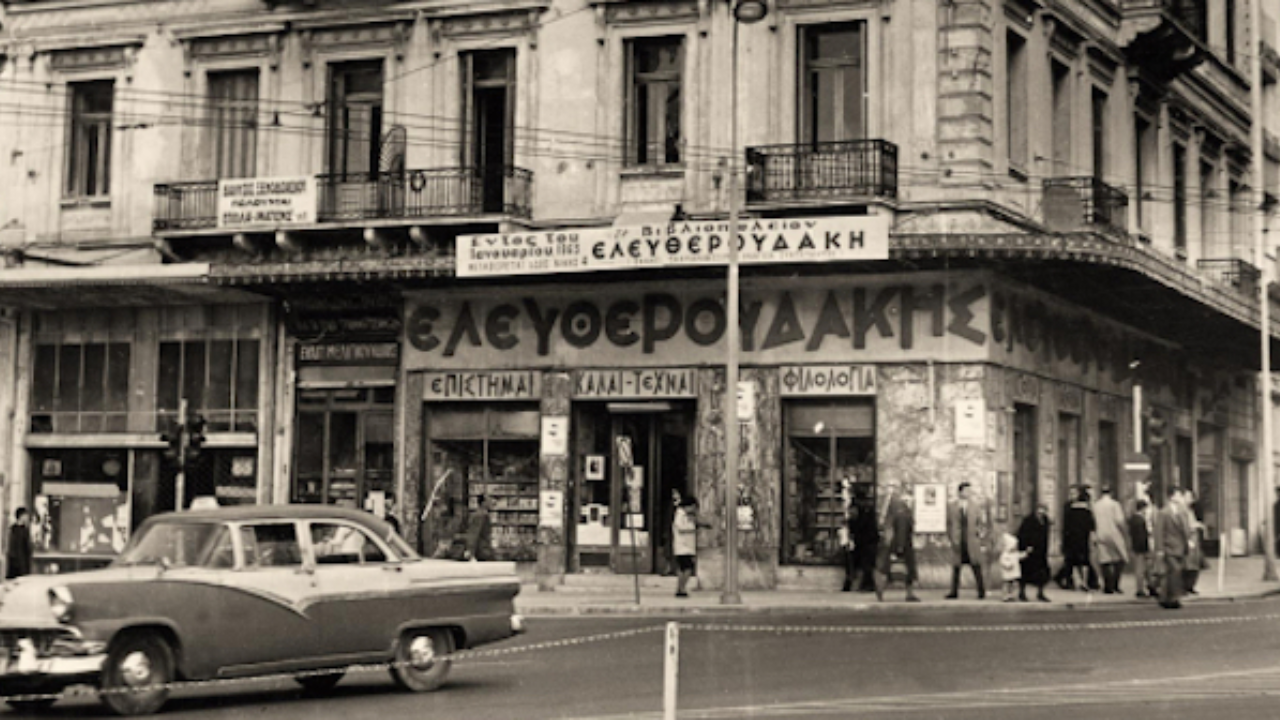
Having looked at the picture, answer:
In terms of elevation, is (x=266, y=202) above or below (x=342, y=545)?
above

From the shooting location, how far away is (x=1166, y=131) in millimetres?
38156

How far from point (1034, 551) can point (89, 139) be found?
1963 centimetres

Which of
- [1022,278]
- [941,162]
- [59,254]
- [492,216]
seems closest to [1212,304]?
[1022,278]

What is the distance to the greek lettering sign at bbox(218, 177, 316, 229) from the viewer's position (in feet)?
104

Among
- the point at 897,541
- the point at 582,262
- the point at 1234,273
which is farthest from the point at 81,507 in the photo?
the point at 1234,273

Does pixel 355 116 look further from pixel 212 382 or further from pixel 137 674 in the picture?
pixel 137 674

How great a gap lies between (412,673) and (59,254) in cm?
2140

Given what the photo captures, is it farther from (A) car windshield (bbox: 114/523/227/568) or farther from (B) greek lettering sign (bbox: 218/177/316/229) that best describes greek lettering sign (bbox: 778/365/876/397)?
(A) car windshield (bbox: 114/523/227/568)

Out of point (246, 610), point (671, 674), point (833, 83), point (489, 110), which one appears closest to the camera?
point (671, 674)

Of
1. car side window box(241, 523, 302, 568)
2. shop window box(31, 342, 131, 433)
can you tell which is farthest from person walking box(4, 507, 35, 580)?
car side window box(241, 523, 302, 568)

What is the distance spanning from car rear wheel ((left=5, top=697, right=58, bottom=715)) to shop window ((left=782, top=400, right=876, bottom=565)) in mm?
16710

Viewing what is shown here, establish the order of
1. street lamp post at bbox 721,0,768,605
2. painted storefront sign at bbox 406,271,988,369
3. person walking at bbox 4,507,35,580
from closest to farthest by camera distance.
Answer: street lamp post at bbox 721,0,768,605
person walking at bbox 4,507,35,580
painted storefront sign at bbox 406,271,988,369

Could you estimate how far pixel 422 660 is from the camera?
15.6 m

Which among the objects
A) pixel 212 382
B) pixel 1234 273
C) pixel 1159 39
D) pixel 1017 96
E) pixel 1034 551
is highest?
pixel 1159 39
